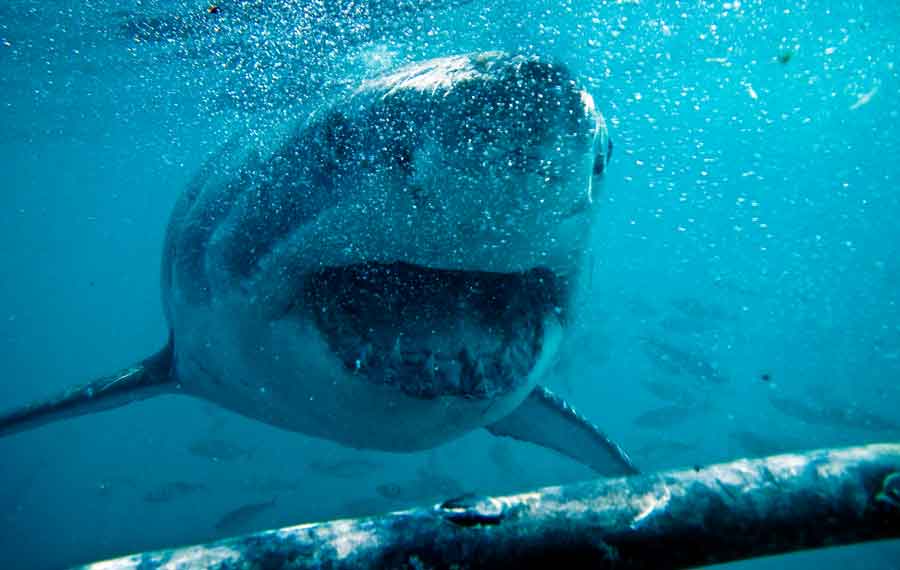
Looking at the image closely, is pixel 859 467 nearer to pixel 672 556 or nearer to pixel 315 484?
pixel 672 556

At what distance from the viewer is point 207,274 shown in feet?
6.84

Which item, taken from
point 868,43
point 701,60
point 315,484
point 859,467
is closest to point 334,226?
point 859,467

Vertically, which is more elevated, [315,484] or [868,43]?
[868,43]

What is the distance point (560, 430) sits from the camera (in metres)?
3.59

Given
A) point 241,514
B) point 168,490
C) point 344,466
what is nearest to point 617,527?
point 241,514

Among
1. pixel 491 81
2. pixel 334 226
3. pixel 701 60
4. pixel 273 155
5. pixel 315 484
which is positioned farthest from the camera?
Result: pixel 701 60

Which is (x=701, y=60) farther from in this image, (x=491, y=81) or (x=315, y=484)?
(x=491, y=81)

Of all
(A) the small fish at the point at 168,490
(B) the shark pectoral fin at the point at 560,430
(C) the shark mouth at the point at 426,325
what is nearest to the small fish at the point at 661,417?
(A) the small fish at the point at 168,490

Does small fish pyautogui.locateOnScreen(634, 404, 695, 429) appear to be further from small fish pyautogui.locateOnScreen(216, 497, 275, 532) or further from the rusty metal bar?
the rusty metal bar

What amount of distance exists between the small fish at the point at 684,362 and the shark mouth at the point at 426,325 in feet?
41.8

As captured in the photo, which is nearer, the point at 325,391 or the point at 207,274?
the point at 325,391

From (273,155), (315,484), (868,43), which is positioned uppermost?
(273,155)

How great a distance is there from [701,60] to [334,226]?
20.4 m

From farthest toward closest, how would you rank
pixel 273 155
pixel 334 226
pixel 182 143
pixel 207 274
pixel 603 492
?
pixel 182 143 < pixel 207 274 < pixel 273 155 < pixel 334 226 < pixel 603 492
